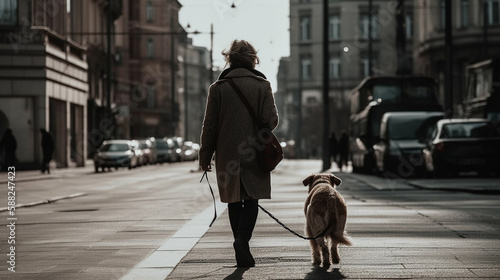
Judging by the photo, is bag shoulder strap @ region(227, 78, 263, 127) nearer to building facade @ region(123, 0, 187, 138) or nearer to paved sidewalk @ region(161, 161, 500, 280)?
paved sidewalk @ region(161, 161, 500, 280)

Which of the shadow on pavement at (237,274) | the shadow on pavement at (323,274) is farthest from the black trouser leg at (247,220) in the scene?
the shadow on pavement at (323,274)

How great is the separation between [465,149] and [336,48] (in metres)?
81.9

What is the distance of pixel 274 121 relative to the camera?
9547mm

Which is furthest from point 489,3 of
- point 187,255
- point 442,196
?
point 187,255

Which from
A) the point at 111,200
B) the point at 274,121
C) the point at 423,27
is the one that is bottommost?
the point at 111,200

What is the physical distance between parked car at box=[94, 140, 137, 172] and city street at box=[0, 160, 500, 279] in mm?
29027

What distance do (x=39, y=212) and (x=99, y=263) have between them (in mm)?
8934

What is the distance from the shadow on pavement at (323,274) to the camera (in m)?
8.62

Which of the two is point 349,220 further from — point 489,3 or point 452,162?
point 489,3

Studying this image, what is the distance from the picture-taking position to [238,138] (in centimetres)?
959

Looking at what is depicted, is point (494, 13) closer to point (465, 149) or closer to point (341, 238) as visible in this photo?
point (465, 149)

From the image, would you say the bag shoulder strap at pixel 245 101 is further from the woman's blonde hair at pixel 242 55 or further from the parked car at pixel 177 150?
the parked car at pixel 177 150

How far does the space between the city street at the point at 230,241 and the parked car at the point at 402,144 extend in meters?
11.5

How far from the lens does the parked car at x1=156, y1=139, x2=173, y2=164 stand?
235 feet
